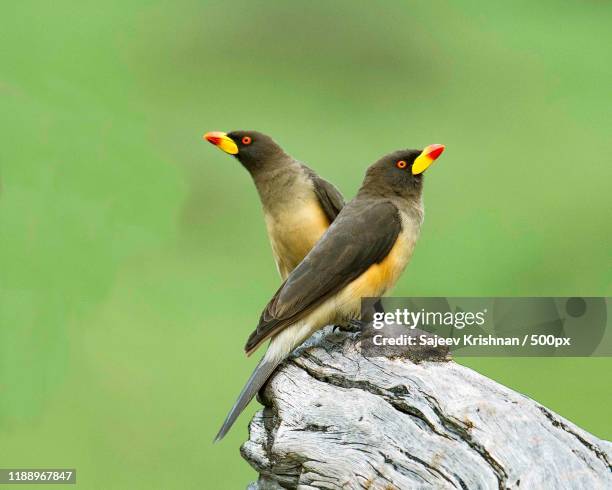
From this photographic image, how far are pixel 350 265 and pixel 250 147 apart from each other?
167 cm

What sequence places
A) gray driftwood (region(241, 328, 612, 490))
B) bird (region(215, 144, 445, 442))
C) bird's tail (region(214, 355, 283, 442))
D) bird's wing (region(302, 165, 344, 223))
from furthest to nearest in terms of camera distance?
bird's wing (region(302, 165, 344, 223)), bird (region(215, 144, 445, 442)), bird's tail (region(214, 355, 283, 442)), gray driftwood (region(241, 328, 612, 490))

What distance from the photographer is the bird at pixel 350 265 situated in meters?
6.42

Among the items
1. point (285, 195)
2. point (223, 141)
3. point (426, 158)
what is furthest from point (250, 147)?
point (426, 158)

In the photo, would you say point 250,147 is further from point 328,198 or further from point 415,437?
point 415,437

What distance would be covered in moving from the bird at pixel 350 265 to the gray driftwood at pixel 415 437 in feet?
1.30

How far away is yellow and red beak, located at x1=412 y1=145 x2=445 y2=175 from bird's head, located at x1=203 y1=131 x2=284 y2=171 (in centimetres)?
122

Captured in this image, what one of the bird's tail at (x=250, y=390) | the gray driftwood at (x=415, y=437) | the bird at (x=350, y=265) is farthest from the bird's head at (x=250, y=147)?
the gray driftwood at (x=415, y=437)

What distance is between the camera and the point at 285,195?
26.0 ft

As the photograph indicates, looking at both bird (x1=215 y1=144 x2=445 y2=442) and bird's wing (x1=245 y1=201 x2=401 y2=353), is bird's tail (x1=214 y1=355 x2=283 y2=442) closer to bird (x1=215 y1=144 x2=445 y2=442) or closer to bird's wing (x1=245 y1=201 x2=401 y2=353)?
bird (x1=215 y1=144 x2=445 y2=442)

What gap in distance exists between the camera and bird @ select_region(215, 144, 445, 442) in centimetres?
642

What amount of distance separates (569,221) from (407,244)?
43.7ft

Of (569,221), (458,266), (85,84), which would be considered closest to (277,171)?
(458,266)

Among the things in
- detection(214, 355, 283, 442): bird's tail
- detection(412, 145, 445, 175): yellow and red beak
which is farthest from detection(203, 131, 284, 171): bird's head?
detection(214, 355, 283, 442): bird's tail

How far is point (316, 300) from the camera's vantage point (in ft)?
21.3
